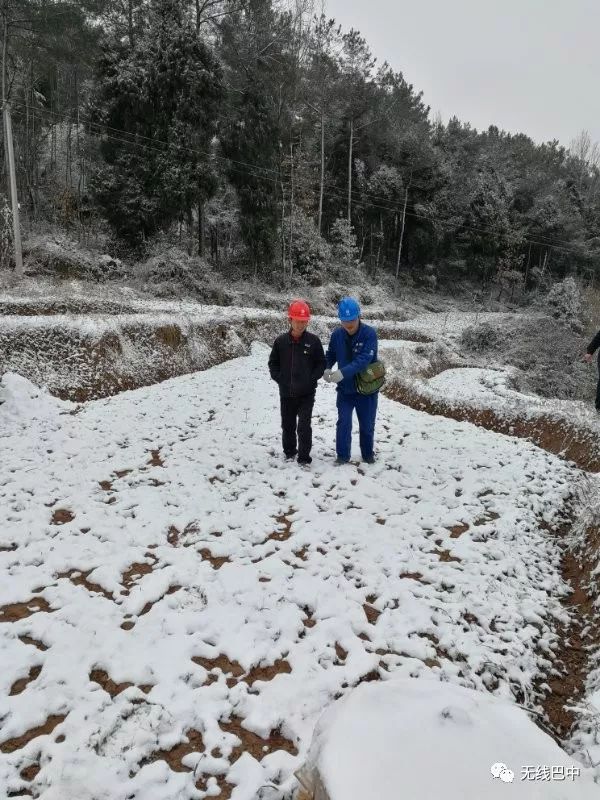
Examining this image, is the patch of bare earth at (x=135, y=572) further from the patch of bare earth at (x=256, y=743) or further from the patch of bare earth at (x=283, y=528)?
the patch of bare earth at (x=256, y=743)

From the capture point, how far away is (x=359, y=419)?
6.40 meters

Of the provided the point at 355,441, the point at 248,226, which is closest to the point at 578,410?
the point at 355,441

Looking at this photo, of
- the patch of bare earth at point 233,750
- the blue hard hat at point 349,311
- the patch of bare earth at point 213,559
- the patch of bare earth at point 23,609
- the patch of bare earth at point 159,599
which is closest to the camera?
the patch of bare earth at point 233,750

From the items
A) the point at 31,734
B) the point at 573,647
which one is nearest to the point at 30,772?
the point at 31,734

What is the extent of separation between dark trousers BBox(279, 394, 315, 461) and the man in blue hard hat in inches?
17.1

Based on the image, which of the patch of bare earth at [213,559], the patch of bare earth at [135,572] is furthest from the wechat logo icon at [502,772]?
the patch of bare earth at [135,572]

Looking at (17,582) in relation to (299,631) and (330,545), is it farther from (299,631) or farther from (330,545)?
(330,545)

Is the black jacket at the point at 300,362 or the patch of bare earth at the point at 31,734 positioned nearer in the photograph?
the patch of bare earth at the point at 31,734

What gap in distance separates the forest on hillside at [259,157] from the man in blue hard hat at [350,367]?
16662 mm

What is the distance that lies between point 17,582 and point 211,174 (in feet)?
72.3

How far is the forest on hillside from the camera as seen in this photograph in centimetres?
2116

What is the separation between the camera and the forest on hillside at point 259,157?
2116 centimetres

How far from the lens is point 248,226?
26.0 metres

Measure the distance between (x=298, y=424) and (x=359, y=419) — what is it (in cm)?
87
